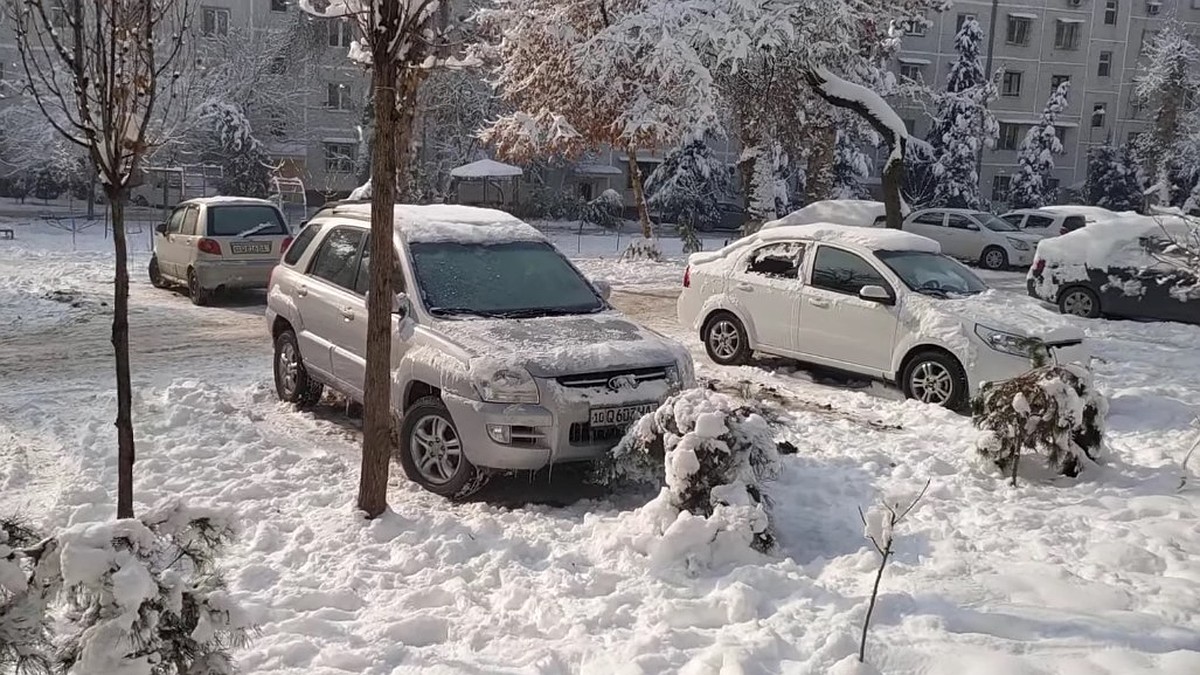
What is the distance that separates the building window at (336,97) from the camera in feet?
133

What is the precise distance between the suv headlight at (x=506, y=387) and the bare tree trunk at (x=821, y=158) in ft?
55.1

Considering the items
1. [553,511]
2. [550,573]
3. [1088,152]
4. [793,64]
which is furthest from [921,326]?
[1088,152]

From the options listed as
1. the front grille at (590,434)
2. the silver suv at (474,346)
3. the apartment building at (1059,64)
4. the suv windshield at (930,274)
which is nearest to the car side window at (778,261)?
the suv windshield at (930,274)

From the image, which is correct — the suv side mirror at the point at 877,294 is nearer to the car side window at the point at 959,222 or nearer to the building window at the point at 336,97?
the car side window at the point at 959,222

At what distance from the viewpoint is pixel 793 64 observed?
58.4 feet

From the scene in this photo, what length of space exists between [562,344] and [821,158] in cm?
1959

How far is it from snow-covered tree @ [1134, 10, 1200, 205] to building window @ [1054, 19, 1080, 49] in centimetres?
581

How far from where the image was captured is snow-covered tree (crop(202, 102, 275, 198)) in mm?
35938

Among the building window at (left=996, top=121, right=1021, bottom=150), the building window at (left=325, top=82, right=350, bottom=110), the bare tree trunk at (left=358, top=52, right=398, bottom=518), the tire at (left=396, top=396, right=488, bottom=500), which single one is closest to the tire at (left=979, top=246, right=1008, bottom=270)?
the tire at (left=396, top=396, right=488, bottom=500)

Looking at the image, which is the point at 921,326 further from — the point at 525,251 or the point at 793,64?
the point at 793,64

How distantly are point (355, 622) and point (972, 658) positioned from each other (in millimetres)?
2574

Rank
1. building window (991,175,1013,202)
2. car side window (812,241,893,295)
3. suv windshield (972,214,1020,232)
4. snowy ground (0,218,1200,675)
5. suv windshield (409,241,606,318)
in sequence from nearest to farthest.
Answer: snowy ground (0,218,1200,675)
suv windshield (409,241,606,318)
car side window (812,241,893,295)
suv windshield (972,214,1020,232)
building window (991,175,1013,202)

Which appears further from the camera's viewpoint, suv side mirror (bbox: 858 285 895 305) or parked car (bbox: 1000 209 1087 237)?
parked car (bbox: 1000 209 1087 237)

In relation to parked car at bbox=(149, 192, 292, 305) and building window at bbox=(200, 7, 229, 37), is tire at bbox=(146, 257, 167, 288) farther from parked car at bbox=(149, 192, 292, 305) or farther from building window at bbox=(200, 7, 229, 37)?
building window at bbox=(200, 7, 229, 37)
